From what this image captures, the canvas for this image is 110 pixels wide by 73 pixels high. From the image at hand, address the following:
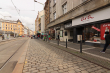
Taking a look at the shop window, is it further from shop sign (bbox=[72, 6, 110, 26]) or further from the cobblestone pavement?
the cobblestone pavement

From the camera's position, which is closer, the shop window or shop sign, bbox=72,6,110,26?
shop sign, bbox=72,6,110,26

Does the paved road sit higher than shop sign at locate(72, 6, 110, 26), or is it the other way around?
shop sign at locate(72, 6, 110, 26)

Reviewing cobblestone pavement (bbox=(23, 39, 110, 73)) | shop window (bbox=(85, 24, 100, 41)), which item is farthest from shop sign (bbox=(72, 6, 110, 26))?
cobblestone pavement (bbox=(23, 39, 110, 73))

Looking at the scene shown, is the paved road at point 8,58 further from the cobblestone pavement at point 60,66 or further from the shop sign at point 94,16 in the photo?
the shop sign at point 94,16

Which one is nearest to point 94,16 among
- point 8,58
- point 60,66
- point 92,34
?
point 92,34

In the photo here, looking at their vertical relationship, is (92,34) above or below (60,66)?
above

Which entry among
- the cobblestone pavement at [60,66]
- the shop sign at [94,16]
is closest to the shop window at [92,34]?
the shop sign at [94,16]

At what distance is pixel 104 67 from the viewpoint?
2.85m

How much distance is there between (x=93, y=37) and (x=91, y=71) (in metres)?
6.28

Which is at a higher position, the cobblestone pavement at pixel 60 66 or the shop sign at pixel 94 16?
the shop sign at pixel 94 16

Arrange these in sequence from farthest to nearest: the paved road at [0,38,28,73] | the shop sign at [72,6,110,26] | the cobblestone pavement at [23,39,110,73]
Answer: the shop sign at [72,6,110,26], the paved road at [0,38,28,73], the cobblestone pavement at [23,39,110,73]

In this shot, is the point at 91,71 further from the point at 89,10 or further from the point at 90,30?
the point at 89,10

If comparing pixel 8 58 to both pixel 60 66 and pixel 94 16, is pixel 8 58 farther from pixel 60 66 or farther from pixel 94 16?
pixel 94 16

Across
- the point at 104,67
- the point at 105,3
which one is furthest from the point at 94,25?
the point at 104,67
